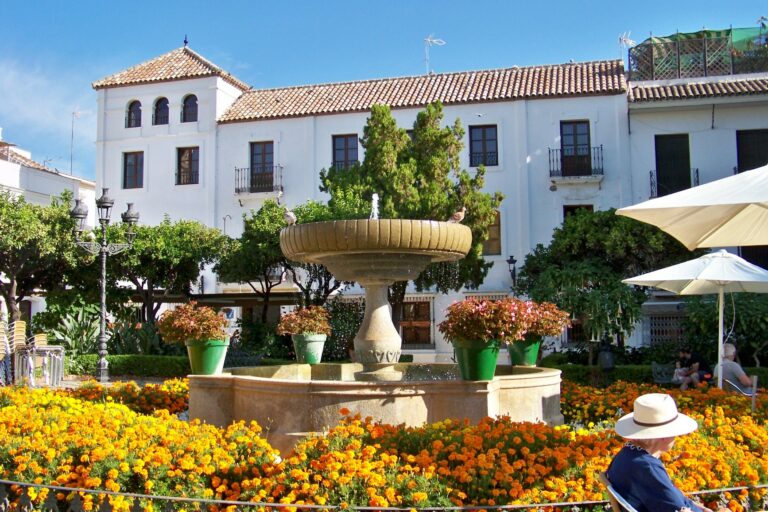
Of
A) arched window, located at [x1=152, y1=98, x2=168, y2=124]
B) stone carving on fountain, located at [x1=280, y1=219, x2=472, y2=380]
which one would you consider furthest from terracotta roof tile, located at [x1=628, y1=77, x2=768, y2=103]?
stone carving on fountain, located at [x1=280, y1=219, x2=472, y2=380]

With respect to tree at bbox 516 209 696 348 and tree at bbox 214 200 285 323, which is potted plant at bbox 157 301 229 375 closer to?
tree at bbox 516 209 696 348

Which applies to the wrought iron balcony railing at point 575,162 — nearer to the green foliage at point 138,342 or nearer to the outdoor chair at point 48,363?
the green foliage at point 138,342

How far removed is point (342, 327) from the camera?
1967 centimetres

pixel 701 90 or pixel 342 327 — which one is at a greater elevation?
pixel 701 90

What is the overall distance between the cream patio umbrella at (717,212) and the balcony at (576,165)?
16.2 m

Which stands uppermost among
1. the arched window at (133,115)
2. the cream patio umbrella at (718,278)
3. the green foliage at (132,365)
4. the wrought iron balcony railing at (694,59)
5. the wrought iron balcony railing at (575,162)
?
the wrought iron balcony railing at (694,59)

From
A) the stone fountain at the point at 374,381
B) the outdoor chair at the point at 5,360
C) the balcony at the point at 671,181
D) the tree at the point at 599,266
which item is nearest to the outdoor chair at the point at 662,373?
the tree at the point at 599,266

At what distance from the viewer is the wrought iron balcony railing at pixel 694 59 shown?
23391 millimetres

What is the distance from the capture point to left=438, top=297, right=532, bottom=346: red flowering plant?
645 cm

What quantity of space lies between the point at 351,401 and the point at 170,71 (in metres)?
23.2

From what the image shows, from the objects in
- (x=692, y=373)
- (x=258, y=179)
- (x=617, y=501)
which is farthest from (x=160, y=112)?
(x=617, y=501)

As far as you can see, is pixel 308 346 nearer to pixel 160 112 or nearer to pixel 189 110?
pixel 189 110

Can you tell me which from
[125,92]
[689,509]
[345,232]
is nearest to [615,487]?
[689,509]

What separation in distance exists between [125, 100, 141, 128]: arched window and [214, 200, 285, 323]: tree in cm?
848
